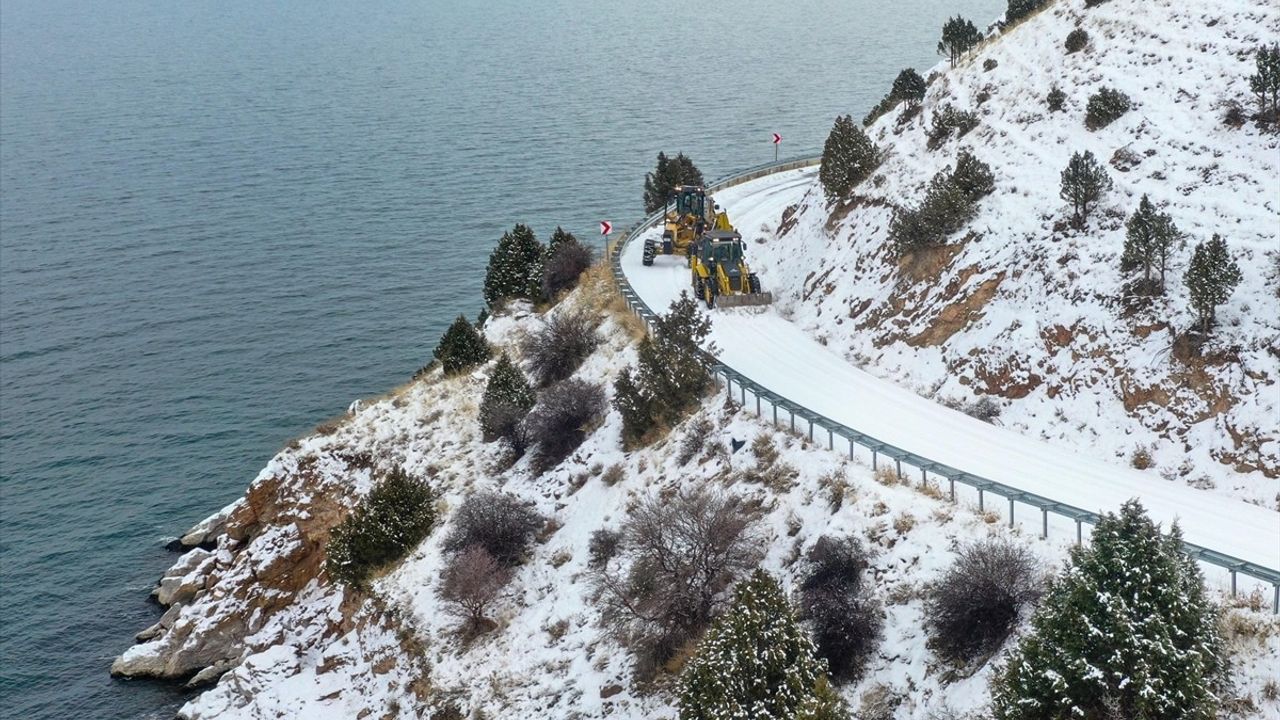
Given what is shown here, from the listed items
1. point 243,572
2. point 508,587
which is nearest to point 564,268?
point 243,572

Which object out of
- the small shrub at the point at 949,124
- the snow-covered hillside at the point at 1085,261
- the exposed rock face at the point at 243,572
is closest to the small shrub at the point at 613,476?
the snow-covered hillside at the point at 1085,261

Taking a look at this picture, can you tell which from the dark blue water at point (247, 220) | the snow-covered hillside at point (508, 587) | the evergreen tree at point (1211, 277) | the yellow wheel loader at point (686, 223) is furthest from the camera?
the yellow wheel loader at point (686, 223)

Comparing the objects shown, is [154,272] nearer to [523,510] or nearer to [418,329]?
[418,329]

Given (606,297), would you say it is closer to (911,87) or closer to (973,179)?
(973,179)

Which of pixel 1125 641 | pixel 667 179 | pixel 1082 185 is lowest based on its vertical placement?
pixel 1125 641

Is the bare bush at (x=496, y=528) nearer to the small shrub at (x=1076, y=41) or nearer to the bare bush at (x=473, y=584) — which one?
the bare bush at (x=473, y=584)

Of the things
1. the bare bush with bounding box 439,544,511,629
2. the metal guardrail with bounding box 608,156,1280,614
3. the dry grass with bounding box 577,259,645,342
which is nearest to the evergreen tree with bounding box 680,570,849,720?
the metal guardrail with bounding box 608,156,1280,614
